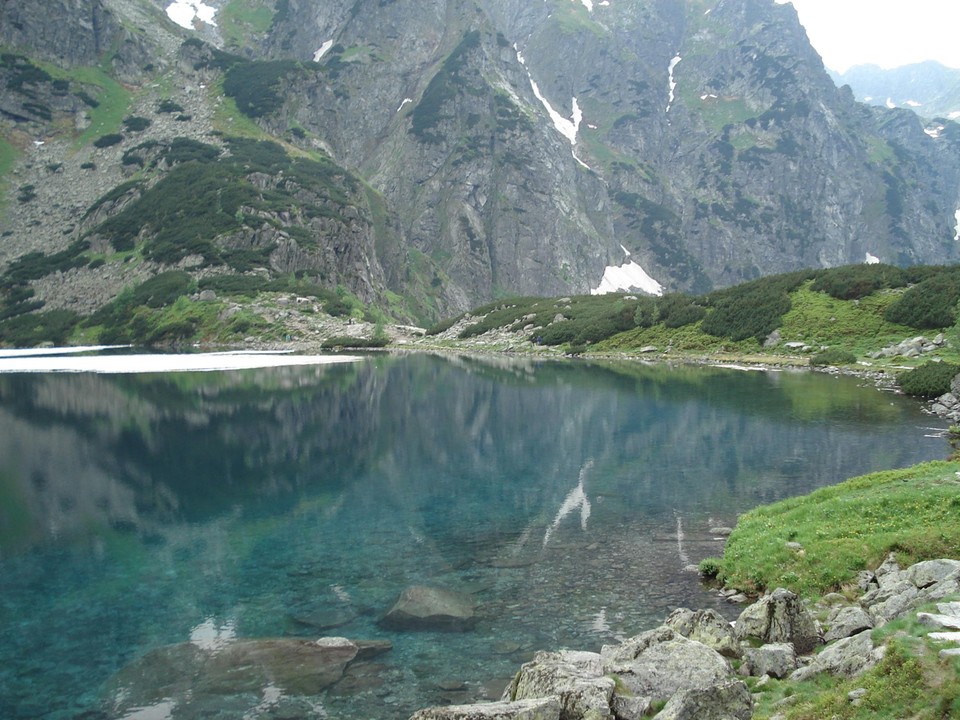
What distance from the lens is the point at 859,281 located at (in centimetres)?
8338

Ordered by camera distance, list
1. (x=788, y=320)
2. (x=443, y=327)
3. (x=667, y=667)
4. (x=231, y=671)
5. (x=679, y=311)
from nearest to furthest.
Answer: (x=667, y=667) → (x=231, y=671) → (x=788, y=320) → (x=679, y=311) → (x=443, y=327)

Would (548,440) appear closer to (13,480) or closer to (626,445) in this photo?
(626,445)

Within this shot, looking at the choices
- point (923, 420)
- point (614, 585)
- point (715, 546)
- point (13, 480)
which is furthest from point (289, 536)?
point (923, 420)

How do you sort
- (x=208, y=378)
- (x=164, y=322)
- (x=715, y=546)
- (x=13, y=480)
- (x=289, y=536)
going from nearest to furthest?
1. (x=715, y=546)
2. (x=289, y=536)
3. (x=13, y=480)
4. (x=208, y=378)
5. (x=164, y=322)

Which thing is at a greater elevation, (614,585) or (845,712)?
(845,712)

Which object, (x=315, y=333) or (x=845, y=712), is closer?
(x=845, y=712)

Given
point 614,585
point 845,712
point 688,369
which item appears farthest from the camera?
point 688,369

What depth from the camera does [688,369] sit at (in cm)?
7650

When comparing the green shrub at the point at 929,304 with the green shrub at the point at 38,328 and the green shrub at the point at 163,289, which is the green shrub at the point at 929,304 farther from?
the green shrub at the point at 38,328

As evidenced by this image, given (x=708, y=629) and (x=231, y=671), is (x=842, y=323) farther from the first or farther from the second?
(x=231, y=671)

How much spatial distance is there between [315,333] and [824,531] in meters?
122

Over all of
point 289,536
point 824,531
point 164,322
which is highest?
point 164,322

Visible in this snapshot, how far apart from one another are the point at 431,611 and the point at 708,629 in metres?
6.98

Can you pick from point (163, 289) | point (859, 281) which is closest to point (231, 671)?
point (859, 281)
